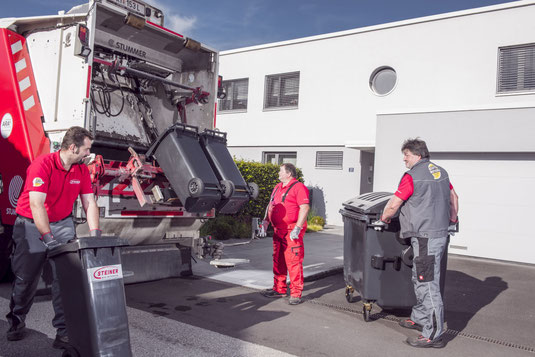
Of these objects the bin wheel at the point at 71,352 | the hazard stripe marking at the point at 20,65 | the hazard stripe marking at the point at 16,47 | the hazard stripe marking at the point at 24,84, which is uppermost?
the hazard stripe marking at the point at 16,47

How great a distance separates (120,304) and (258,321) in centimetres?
196

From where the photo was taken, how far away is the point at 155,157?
5.06 m

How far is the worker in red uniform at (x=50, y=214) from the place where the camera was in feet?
12.2

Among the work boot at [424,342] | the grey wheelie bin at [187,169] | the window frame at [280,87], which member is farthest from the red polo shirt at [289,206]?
the window frame at [280,87]

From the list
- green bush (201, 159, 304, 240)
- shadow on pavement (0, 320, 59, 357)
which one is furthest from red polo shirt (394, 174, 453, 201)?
green bush (201, 159, 304, 240)

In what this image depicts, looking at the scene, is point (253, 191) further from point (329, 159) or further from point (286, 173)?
point (329, 159)

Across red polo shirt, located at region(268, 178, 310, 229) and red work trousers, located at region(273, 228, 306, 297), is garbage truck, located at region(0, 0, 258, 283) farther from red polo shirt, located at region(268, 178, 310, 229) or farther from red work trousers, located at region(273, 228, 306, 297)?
red work trousers, located at region(273, 228, 306, 297)

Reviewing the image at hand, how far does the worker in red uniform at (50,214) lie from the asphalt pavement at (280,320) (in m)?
0.35

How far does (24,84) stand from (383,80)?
34.1 ft

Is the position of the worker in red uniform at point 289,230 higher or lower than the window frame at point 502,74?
lower

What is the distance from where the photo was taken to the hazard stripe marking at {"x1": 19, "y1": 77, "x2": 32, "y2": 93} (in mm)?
5168

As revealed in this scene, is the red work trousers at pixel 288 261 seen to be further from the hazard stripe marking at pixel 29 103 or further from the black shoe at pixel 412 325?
the hazard stripe marking at pixel 29 103

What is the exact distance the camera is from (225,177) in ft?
16.5

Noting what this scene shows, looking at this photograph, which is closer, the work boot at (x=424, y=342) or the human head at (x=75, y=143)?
the human head at (x=75, y=143)
